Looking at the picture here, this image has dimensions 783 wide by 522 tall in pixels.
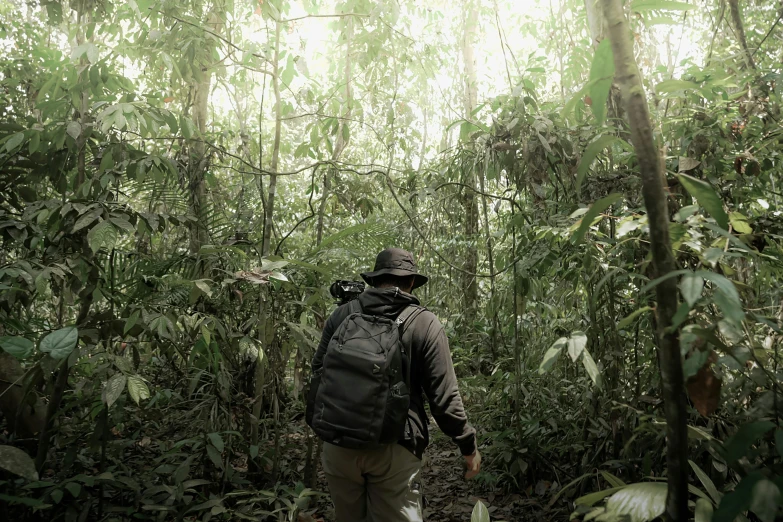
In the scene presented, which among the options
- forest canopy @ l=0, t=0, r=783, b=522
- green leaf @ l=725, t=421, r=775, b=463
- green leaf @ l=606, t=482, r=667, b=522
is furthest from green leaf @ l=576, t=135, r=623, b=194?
green leaf @ l=606, t=482, r=667, b=522

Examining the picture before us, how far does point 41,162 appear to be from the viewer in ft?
11.2

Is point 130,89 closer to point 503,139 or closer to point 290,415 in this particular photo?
point 503,139

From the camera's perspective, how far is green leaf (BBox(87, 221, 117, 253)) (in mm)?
2521

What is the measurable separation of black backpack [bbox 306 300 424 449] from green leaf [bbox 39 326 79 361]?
1126 mm

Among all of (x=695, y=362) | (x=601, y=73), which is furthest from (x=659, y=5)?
(x=695, y=362)

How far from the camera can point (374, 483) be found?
2.58 metres

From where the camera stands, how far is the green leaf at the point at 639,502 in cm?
114

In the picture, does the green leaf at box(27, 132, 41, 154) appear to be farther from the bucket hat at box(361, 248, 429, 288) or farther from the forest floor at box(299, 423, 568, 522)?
the forest floor at box(299, 423, 568, 522)

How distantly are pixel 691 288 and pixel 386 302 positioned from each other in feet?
5.75

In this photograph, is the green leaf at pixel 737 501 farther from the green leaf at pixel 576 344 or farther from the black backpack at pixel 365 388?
the black backpack at pixel 365 388

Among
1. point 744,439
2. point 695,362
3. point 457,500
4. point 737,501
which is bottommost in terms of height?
point 457,500

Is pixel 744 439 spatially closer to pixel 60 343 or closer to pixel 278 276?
pixel 278 276

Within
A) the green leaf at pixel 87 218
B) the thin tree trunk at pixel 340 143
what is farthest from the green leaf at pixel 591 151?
the thin tree trunk at pixel 340 143

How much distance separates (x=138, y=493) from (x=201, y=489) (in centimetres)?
43
